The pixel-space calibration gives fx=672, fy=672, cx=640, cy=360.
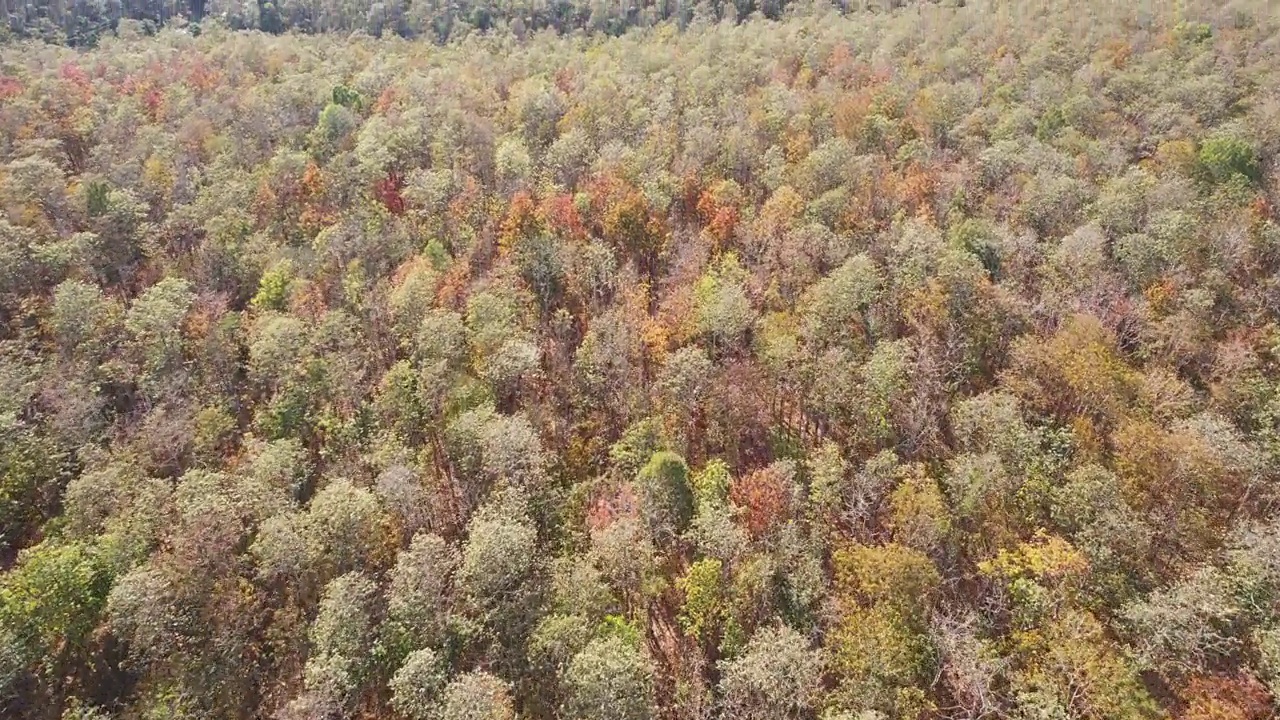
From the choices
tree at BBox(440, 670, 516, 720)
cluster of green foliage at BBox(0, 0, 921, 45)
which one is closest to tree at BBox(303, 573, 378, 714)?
tree at BBox(440, 670, 516, 720)

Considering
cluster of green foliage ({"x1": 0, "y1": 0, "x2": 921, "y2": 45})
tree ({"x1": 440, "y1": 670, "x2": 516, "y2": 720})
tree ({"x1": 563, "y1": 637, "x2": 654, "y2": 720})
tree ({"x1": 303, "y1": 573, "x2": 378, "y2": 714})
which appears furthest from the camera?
cluster of green foliage ({"x1": 0, "y1": 0, "x2": 921, "y2": 45})

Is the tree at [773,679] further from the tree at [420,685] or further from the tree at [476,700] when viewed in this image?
the tree at [420,685]

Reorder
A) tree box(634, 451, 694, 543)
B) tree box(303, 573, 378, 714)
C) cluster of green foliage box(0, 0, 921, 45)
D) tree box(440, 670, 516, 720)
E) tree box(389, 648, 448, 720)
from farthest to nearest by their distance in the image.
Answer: cluster of green foliage box(0, 0, 921, 45) → tree box(634, 451, 694, 543) → tree box(303, 573, 378, 714) → tree box(389, 648, 448, 720) → tree box(440, 670, 516, 720)

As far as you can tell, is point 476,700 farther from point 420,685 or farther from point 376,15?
point 376,15

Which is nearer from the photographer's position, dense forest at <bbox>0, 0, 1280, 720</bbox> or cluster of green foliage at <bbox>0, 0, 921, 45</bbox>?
dense forest at <bbox>0, 0, 1280, 720</bbox>

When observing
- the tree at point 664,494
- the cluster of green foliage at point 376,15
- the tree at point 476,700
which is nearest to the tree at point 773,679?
the tree at point 664,494

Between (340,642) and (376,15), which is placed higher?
(376,15)

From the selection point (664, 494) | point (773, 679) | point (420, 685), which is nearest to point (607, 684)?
point (773, 679)

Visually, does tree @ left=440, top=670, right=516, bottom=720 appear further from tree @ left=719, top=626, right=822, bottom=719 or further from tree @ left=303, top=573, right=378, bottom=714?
tree @ left=719, top=626, right=822, bottom=719

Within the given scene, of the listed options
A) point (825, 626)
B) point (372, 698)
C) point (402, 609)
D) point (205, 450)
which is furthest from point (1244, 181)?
point (205, 450)
